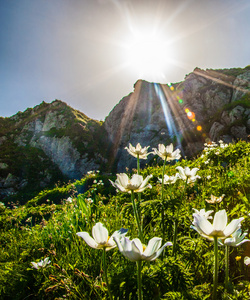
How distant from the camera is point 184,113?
2430 centimetres

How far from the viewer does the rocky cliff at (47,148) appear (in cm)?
2288

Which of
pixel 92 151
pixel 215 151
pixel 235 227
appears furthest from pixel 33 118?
pixel 235 227

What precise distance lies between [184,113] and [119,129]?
413 inches

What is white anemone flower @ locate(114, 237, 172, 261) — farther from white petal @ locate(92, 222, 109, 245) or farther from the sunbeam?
the sunbeam

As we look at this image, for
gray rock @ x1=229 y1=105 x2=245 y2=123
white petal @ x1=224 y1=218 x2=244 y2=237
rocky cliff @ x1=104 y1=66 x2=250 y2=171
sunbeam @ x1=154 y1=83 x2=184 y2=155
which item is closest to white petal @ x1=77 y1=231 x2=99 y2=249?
white petal @ x1=224 y1=218 x2=244 y2=237

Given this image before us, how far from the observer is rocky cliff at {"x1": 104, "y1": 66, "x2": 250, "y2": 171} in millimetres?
18203

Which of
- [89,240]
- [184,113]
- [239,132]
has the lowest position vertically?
[89,240]

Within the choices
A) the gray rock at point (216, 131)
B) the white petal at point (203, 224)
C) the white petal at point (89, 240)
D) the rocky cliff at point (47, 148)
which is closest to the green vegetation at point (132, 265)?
the white petal at point (89, 240)

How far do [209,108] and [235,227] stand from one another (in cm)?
2530

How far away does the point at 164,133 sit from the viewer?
2345 centimetres

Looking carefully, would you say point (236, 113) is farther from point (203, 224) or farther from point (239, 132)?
point (203, 224)

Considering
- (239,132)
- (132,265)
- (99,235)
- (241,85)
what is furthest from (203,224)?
(241,85)

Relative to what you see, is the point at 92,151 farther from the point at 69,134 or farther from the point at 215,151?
the point at 215,151

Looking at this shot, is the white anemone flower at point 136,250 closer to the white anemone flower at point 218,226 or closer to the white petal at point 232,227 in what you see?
the white anemone flower at point 218,226
